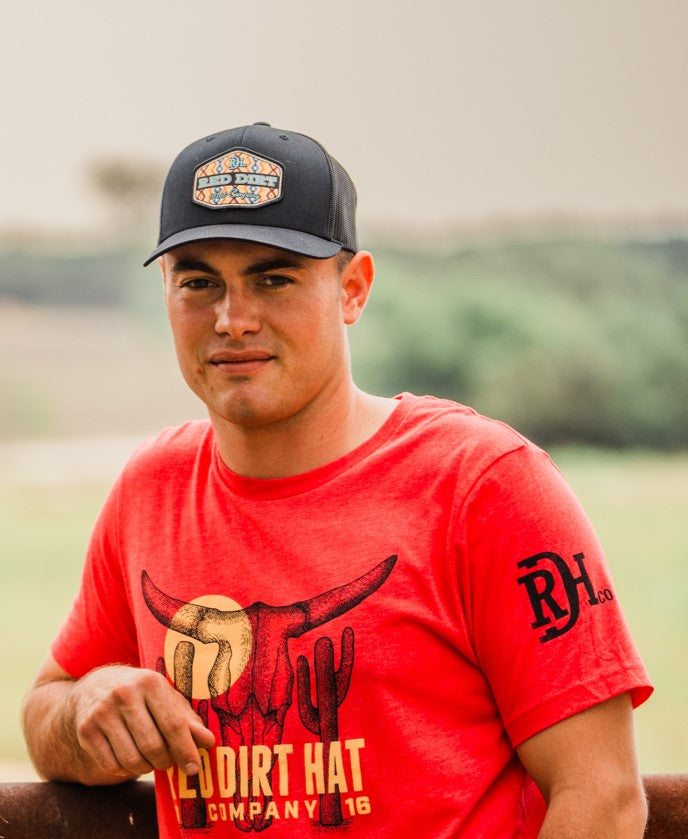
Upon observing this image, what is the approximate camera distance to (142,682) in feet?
4.51

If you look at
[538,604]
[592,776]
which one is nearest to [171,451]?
[538,604]

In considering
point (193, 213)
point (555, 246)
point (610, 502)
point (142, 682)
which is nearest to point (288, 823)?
point (142, 682)

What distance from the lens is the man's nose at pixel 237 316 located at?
145cm

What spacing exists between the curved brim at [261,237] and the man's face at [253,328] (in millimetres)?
18

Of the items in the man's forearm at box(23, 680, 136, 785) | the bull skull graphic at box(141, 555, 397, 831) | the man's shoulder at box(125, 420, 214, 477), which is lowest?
the man's forearm at box(23, 680, 136, 785)

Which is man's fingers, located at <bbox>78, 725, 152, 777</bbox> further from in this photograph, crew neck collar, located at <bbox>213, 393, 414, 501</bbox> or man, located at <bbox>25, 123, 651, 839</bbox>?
crew neck collar, located at <bbox>213, 393, 414, 501</bbox>

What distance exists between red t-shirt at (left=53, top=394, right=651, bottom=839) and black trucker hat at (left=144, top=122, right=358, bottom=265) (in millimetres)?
291

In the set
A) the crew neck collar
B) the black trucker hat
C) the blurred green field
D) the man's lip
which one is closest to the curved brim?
the black trucker hat

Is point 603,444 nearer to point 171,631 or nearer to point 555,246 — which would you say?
point 555,246

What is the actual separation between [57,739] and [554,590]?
0.69 m

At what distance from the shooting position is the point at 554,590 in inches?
51.2

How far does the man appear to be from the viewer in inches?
51.6

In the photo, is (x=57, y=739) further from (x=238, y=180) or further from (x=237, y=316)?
(x=238, y=180)

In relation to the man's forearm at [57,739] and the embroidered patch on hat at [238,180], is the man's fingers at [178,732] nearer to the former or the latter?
the man's forearm at [57,739]
